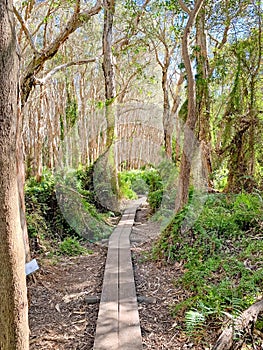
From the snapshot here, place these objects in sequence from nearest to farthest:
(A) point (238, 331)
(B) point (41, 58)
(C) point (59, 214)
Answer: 1. (A) point (238, 331)
2. (B) point (41, 58)
3. (C) point (59, 214)

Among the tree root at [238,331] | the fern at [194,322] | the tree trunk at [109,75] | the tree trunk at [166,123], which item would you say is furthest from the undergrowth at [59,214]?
the tree trunk at [166,123]

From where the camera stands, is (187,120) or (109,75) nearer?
(187,120)

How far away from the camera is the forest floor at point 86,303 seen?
9.26ft

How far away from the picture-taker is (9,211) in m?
1.66

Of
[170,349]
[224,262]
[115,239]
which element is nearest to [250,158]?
[115,239]

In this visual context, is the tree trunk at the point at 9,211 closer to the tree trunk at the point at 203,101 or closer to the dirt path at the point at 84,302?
the dirt path at the point at 84,302

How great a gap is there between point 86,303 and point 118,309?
0.61 meters

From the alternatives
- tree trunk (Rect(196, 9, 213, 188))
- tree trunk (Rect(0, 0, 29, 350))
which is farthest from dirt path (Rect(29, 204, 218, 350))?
tree trunk (Rect(196, 9, 213, 188))

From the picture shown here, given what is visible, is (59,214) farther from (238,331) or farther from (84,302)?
(238,331)

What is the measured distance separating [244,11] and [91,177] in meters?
5.57

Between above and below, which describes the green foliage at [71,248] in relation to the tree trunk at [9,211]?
below

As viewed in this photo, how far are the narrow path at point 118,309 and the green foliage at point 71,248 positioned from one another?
0.77 meters

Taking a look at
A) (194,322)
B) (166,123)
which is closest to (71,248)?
(194,322)

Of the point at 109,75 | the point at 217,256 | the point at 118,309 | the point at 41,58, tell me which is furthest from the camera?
the point at 109,75
